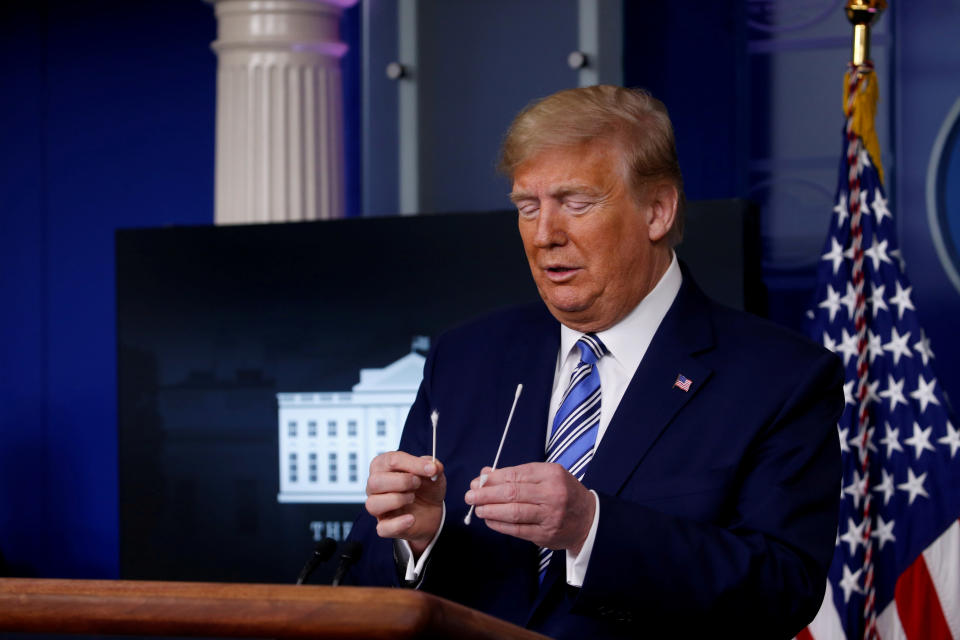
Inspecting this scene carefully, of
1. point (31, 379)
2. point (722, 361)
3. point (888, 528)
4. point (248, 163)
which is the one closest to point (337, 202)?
point (248, 163)

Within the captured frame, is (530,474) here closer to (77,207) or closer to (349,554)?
(349,554)

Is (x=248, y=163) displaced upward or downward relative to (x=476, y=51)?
downward

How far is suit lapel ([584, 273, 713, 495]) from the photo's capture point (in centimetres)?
162

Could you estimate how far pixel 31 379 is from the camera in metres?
4.69

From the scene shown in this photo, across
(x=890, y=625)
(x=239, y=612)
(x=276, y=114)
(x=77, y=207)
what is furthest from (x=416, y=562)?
(x=77, y=207)

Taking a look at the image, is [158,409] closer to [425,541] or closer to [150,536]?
[150,536]

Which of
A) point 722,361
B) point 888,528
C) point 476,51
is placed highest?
point 476,51

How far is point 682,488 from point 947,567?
157 centimetres

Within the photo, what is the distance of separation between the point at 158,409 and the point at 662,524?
8.85 ft

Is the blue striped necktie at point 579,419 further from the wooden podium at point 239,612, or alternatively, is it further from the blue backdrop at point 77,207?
the blue backdrop at point 77,207

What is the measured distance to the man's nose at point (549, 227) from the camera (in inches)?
68.2

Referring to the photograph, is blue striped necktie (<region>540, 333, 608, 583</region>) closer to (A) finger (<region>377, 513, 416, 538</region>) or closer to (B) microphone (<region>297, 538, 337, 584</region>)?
(A) finger (<region>377, 513, 416, 538</region>)

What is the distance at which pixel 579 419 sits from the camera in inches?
67.7

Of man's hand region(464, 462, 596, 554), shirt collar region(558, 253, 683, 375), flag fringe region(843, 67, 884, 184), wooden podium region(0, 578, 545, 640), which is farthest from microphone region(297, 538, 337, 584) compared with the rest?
flag fringe region(843, 67, 884, 184)
